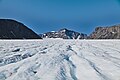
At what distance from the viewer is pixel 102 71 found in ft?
11.6

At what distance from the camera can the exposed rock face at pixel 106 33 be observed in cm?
11203

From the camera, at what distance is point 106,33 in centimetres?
11619

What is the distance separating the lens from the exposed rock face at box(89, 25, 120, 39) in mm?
112031

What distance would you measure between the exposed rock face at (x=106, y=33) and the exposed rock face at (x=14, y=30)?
2870 centimetres

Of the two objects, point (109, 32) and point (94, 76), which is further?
point (109, 32)

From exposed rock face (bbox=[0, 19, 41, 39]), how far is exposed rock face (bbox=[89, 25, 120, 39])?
94.2ft

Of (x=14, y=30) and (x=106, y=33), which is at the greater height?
Result: (x=14, y=30)

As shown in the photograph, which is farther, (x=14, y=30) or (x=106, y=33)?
(x=106, y=33)

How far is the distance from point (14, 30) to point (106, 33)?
142 ft

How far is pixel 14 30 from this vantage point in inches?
4281

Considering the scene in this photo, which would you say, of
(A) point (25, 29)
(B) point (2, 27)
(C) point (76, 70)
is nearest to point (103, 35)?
(A) point (25, 29)

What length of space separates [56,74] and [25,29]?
114 meters

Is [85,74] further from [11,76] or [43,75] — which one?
[11,76]

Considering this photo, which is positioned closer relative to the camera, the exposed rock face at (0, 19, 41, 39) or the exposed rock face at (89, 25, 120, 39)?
the exposed rock face at (0, 19, 41, 39)
